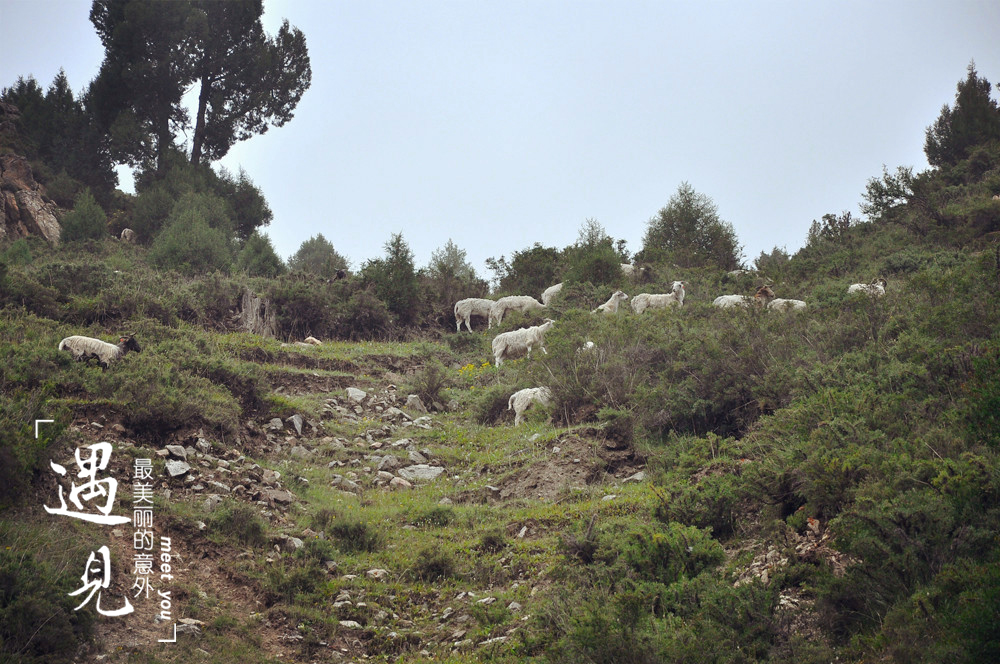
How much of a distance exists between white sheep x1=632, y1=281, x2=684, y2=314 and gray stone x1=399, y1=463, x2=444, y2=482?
919 centimetres

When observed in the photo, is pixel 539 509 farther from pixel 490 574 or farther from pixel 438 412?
pixel 438 412

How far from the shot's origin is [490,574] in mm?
8555

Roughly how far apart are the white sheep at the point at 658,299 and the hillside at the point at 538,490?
3.16 metres

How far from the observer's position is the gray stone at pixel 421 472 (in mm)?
11945

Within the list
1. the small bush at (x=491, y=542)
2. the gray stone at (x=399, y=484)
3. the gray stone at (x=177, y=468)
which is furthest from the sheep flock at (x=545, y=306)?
the gray stone at (x=177, y=468)

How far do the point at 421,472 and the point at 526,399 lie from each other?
2.82 m

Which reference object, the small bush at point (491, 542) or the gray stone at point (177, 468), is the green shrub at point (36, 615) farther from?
the small bush at point (491, 542)

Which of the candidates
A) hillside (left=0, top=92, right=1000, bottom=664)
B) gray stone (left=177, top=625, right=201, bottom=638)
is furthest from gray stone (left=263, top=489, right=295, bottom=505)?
gray stone (left=177, top=625, right=201, bottom=638)

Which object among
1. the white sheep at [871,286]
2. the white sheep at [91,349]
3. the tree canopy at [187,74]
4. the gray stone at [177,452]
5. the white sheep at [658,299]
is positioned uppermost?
the tree canopy at [187,74]

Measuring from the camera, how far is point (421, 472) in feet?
39.8

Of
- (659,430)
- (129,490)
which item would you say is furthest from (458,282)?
(129,490)

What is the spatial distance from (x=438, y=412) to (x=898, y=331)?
8.80m

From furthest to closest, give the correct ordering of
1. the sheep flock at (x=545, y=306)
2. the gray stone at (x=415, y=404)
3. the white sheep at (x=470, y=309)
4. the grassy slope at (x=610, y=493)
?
1. the white sheep at (x=470, y=309)
2. the gray stone at (x=415, y=404)
3. the sheep flock at (x=545, y=306)
4. the grassy slope at (x=610, y=493)

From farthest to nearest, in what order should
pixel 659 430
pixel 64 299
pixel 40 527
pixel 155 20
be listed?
pixel 155 20 → pixel 64 299 → pixel 659 430 → pixel 40 527
